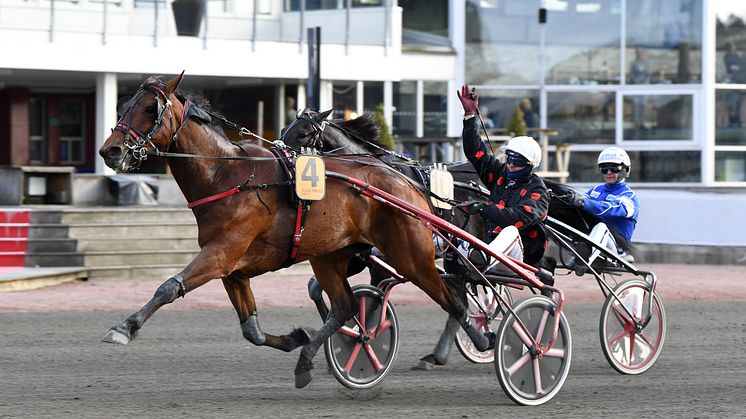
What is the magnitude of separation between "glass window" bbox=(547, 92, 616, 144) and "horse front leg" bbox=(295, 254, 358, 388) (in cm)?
1481

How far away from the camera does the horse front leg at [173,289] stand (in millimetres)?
6512

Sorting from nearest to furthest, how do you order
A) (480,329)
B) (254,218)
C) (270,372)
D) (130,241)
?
(254,218) → (270,372) → (480,329) → (130,241)

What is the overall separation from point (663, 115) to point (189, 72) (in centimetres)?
853

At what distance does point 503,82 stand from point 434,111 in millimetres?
1466

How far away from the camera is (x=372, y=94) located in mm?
20328

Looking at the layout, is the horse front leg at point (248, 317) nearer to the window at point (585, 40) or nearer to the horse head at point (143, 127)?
the horse head at point (143, 127)

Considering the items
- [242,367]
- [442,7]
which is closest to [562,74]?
[442,7]

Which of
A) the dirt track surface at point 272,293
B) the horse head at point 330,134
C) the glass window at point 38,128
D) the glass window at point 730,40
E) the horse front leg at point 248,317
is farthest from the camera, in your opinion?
the glass window at point 730,40

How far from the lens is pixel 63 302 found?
40.2ft

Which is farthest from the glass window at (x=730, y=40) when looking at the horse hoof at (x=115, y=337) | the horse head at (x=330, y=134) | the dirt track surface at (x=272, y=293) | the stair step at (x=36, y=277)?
the horse hoof at (x=115, y=337)

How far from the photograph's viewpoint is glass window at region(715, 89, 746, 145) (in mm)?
21969

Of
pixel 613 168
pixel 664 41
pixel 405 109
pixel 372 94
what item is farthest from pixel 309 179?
pixel 664 41

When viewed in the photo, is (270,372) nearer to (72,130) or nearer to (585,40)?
(72,130)

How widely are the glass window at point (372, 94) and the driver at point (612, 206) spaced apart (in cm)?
1159
